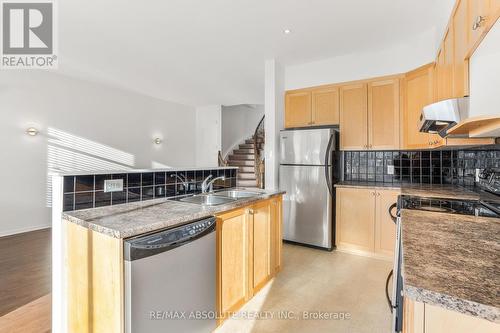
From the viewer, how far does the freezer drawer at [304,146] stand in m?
3.30

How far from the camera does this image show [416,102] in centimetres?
300

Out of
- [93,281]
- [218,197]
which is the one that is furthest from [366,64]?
[93,281]

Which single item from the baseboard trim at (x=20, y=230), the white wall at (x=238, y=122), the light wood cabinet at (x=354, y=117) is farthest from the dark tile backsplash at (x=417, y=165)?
the baseboard trim at (x=20, y=230)

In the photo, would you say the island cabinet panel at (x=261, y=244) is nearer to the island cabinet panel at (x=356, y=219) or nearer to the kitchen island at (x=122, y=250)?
the kitchen island at (x=122, y=250)

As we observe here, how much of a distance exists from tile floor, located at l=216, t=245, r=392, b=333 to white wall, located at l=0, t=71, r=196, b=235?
4.30m

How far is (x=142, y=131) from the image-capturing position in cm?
614

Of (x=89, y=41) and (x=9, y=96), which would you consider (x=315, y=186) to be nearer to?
(x=89, y=41)

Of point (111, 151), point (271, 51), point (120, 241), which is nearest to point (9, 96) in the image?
point (111, 151)

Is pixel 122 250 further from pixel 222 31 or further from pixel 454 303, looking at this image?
pixel 222 31

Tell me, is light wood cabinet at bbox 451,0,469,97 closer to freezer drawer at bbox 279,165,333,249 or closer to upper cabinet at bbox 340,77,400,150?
upper cabinet at bbox 340,77,400,150

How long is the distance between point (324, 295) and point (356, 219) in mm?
1306

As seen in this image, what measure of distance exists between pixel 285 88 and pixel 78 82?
4.03m

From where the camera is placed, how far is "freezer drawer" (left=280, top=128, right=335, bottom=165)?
3.30 metres

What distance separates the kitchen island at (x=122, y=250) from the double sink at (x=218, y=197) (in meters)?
0.20
